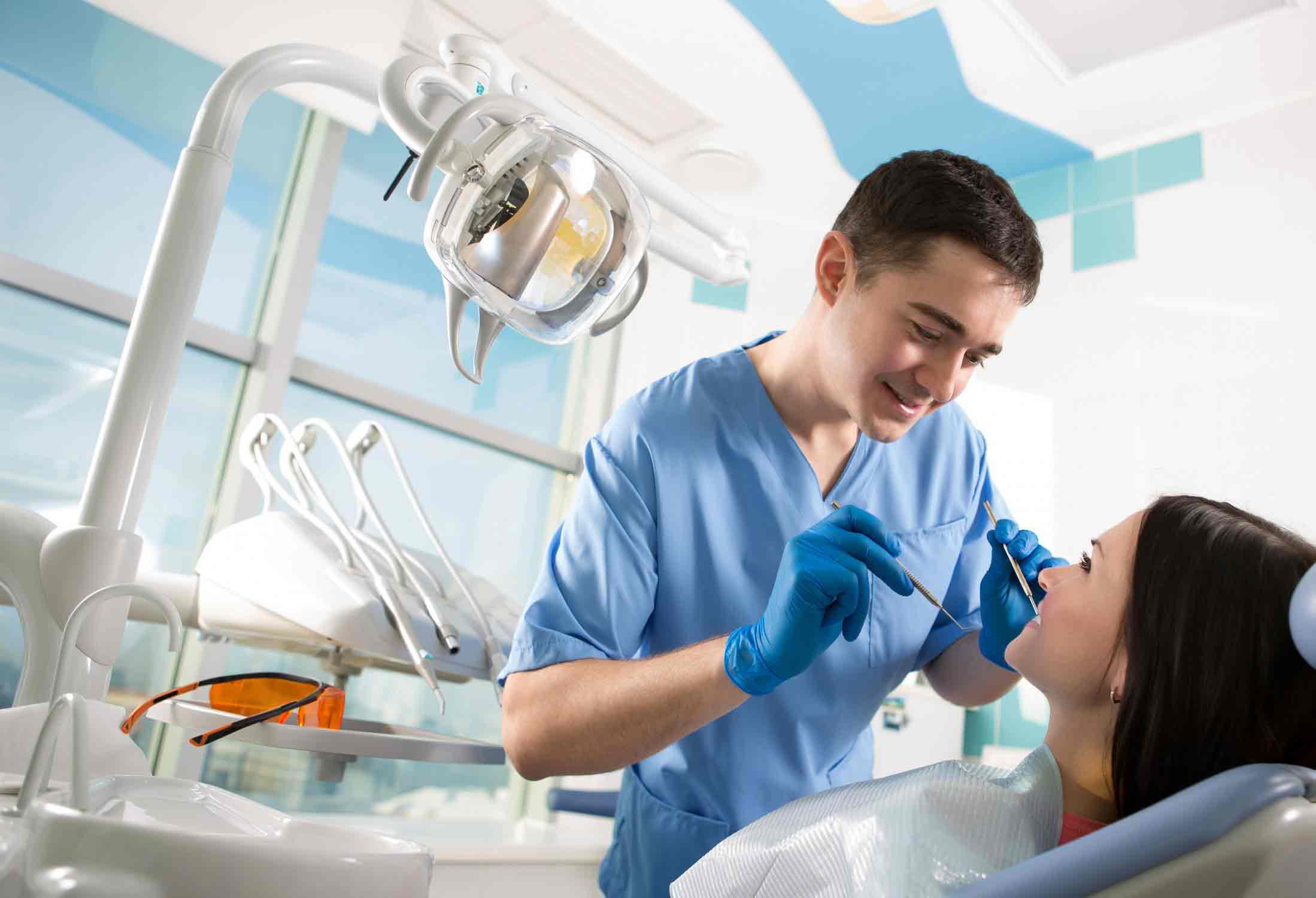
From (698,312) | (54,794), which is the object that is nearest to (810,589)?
(54,794)

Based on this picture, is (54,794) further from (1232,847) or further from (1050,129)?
(1050,129)

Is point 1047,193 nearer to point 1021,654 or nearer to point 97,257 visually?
point 1021,654

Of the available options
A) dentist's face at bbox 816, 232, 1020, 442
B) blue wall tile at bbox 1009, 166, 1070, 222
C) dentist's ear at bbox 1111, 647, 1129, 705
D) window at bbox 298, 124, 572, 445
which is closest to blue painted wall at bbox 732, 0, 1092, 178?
blue wall tile at bbox 1009, 166, 1070, 222

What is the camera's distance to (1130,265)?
2951mm

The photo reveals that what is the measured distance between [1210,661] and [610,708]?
625mm

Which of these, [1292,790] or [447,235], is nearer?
[1292,790]

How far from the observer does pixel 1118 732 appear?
963mm

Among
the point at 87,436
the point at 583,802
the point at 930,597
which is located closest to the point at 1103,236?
the point at 930,597

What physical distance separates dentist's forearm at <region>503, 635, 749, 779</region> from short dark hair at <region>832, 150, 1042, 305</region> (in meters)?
0.60

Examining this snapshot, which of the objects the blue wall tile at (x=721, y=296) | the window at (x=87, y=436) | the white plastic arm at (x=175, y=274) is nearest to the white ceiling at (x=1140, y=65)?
the blue wall tile at (x=721, y=296)

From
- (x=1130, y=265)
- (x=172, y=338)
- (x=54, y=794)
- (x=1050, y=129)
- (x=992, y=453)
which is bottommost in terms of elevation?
(x=54, y=794)

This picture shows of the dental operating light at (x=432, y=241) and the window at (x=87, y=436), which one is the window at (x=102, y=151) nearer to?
the window at (x=87, y=436)

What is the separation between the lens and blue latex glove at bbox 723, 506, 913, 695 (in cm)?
92

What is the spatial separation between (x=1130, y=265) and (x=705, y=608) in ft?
7.79
